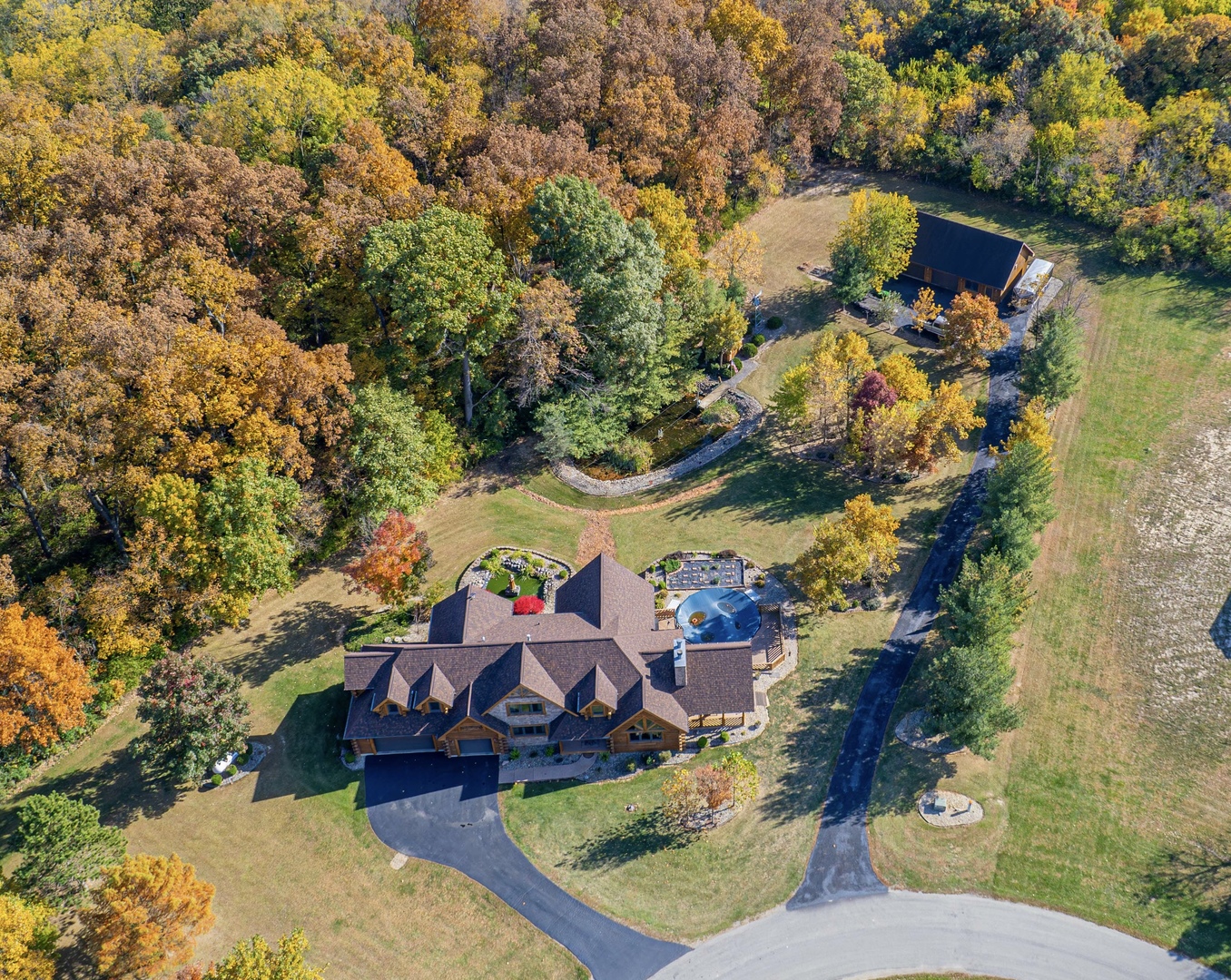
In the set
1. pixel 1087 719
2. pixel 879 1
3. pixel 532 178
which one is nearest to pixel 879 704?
pixel 1087 719

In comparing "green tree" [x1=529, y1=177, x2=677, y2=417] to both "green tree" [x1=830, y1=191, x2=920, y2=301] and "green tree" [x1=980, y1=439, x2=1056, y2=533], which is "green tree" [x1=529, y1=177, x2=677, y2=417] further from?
"green tree" [x1=980, y1=439, x2=1056, y2=533]

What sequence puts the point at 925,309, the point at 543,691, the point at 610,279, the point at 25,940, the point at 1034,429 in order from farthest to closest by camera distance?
the point at 925,309 < the point at 610,279 < the point at 1034,429 < the point at 543,691 < the point at 25,940

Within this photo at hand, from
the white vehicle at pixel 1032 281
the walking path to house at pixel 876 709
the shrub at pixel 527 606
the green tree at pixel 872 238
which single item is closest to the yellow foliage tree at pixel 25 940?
the shrub at pixel 527 606

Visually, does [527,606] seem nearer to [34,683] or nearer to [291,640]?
[291,640]

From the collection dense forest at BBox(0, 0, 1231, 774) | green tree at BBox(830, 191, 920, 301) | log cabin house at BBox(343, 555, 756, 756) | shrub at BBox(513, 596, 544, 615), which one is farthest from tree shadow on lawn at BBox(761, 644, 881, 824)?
green tree at BBox(830, 191, 920, 301)

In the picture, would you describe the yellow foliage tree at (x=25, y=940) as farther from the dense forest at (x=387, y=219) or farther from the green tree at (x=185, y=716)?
the dense forest at (x=387, y=219)

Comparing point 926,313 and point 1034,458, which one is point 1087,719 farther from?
point 926,313

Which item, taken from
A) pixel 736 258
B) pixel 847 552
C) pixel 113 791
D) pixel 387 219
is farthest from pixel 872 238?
pixel 113 791
